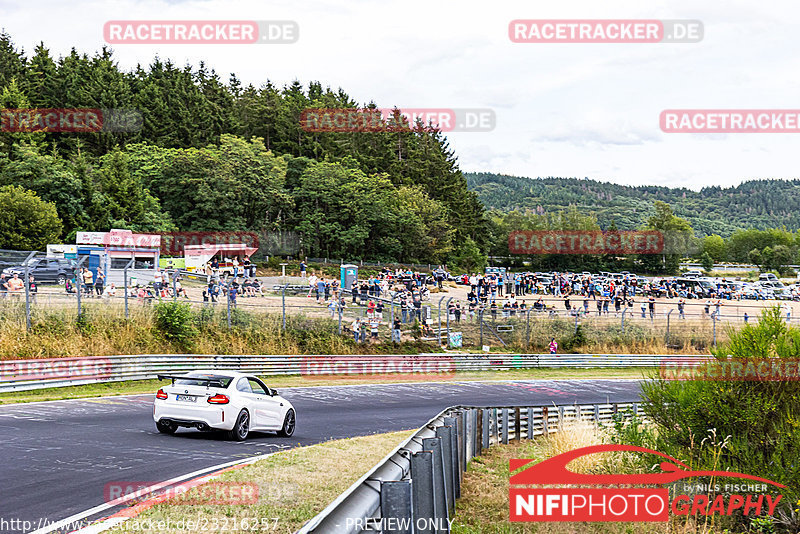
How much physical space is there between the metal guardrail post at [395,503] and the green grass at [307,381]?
909 cm

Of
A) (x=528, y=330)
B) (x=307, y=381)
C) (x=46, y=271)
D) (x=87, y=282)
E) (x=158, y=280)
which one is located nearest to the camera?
(x=46, y=271)

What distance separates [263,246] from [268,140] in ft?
95.9

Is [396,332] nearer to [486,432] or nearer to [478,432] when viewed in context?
[486,432]

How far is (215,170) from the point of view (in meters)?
81.7

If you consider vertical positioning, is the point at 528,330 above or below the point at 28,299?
below

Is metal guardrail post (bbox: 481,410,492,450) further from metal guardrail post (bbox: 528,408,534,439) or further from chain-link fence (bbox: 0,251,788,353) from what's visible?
chain-link fence (bbox: 0,251,788,353)

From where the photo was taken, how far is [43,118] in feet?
297

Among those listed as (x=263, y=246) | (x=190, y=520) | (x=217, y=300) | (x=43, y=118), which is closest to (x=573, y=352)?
(x=217, y=300)

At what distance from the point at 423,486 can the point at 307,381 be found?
2356cm

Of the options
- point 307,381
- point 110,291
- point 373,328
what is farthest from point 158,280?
point 373,328

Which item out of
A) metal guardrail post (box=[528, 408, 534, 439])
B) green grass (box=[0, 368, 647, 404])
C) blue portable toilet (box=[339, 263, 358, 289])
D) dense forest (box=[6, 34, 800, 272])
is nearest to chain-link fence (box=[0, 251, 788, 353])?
green grass (box=[0, 368, 647, 404])

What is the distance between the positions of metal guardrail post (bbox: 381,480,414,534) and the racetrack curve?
4560 mm

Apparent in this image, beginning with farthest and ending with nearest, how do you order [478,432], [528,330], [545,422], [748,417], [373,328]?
[528,330]
[373,328]
[545,422]
[478,432]
[748,417]

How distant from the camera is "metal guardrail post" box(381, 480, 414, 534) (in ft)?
15.9
